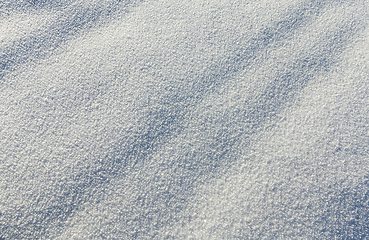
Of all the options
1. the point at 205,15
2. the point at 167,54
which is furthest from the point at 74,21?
the point at 205,15

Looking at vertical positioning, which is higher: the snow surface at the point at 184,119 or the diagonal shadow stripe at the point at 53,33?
the diagonal shadow stripe at the point at 53,33

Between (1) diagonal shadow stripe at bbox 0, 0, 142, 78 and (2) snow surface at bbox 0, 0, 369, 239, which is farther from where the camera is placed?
(1) diagonal shadow stripe at bbox 0, 0, 142, 78

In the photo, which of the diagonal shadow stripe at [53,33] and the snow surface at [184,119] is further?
the diagonal shadow stripe at [53,33]

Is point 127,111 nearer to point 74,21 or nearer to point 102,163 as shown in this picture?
point 102,163

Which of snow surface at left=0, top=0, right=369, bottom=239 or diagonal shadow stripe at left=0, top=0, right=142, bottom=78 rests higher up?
diagonal shadow stripe at left=0, top=0, right=142, bottom=78

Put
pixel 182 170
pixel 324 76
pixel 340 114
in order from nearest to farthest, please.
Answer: pixel 182 170 → pixel 340 114 → pixel 324 76

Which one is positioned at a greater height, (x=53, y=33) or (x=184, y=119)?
(x=53, y=33)

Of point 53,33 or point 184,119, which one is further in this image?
point 53,33

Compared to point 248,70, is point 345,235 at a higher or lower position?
lower
